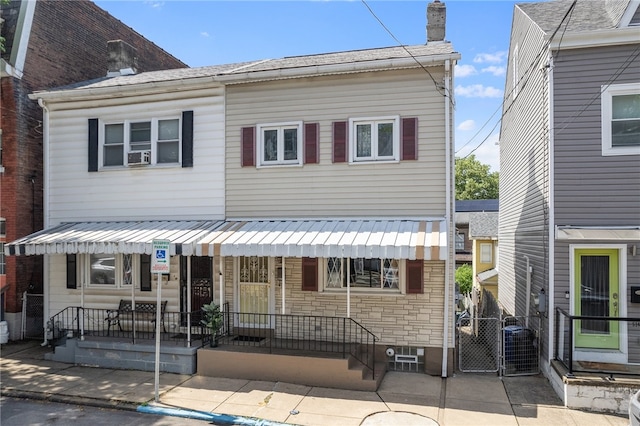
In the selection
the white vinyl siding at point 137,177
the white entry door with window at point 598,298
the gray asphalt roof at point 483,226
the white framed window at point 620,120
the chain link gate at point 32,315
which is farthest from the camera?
the gray asphalt roof at point 483,226

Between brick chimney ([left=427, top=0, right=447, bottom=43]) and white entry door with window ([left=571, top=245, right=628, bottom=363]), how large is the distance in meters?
6.62

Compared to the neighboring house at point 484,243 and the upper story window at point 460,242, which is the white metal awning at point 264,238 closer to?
the neighboring house at point 484,243

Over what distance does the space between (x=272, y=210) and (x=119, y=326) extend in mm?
4819

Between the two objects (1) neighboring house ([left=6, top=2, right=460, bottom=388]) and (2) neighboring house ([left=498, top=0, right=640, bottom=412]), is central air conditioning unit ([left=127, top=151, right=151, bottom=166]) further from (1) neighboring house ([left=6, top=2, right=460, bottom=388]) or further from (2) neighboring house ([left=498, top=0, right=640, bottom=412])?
(2) neighboring house ([left=498, top=0, right=640, bottom=412])

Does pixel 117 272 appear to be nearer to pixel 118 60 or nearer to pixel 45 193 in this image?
pixel 45 193

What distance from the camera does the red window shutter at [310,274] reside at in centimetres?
995

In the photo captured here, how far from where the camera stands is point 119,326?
1073cm

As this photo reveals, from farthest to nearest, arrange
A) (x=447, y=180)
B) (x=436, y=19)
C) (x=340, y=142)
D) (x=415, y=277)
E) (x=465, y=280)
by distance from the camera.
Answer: (x=465, y=280)
(x=436, y=19)
(x=340, y=142)
(x=415, y=277)
(x=447, y=180)

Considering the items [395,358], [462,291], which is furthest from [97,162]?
[462,291]

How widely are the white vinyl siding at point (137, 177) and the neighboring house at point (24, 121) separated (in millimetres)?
639

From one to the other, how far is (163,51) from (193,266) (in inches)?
489

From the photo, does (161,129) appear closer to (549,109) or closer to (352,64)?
(352,64)

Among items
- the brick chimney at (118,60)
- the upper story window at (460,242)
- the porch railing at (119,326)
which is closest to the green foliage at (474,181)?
the upper story window at (460,242)

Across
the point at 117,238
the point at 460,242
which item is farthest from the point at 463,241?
the point at 117,238
